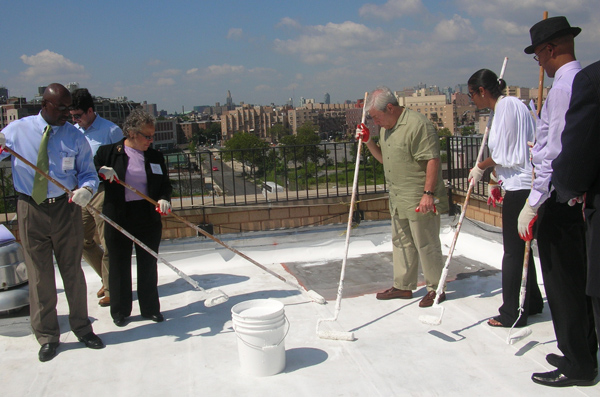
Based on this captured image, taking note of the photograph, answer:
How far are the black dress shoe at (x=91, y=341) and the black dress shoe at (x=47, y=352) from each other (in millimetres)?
163

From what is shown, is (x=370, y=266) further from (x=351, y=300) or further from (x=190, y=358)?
(x=190, y=358)

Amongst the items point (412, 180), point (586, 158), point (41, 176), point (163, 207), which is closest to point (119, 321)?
point (163, 207)

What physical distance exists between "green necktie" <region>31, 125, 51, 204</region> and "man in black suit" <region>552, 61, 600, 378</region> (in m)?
2.78

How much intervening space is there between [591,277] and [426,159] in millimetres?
1688

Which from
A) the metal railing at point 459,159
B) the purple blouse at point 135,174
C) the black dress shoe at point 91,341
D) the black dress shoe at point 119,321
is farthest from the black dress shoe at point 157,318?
the metal railing at point 459,159

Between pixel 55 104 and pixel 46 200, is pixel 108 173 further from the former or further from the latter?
pixel 55 104

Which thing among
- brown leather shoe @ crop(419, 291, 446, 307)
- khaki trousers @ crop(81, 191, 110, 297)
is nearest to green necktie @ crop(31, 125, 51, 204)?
khaki trousers @ crop(81, 191, 110, 297)

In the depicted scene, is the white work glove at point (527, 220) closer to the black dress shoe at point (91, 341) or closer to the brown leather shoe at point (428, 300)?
the brown leather shoe at point (428, 300)

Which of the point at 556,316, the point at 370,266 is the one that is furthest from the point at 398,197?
the point at 556,316

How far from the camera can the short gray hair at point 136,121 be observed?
3.48 meters

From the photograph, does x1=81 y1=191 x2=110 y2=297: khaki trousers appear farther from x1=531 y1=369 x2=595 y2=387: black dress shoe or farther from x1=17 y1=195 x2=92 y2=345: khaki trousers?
x1=531 y1=369 x2=595 y2=387: black dress shoe

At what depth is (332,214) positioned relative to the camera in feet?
19.0

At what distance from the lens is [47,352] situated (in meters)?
3.06

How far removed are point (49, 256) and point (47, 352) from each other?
58 centimetres
